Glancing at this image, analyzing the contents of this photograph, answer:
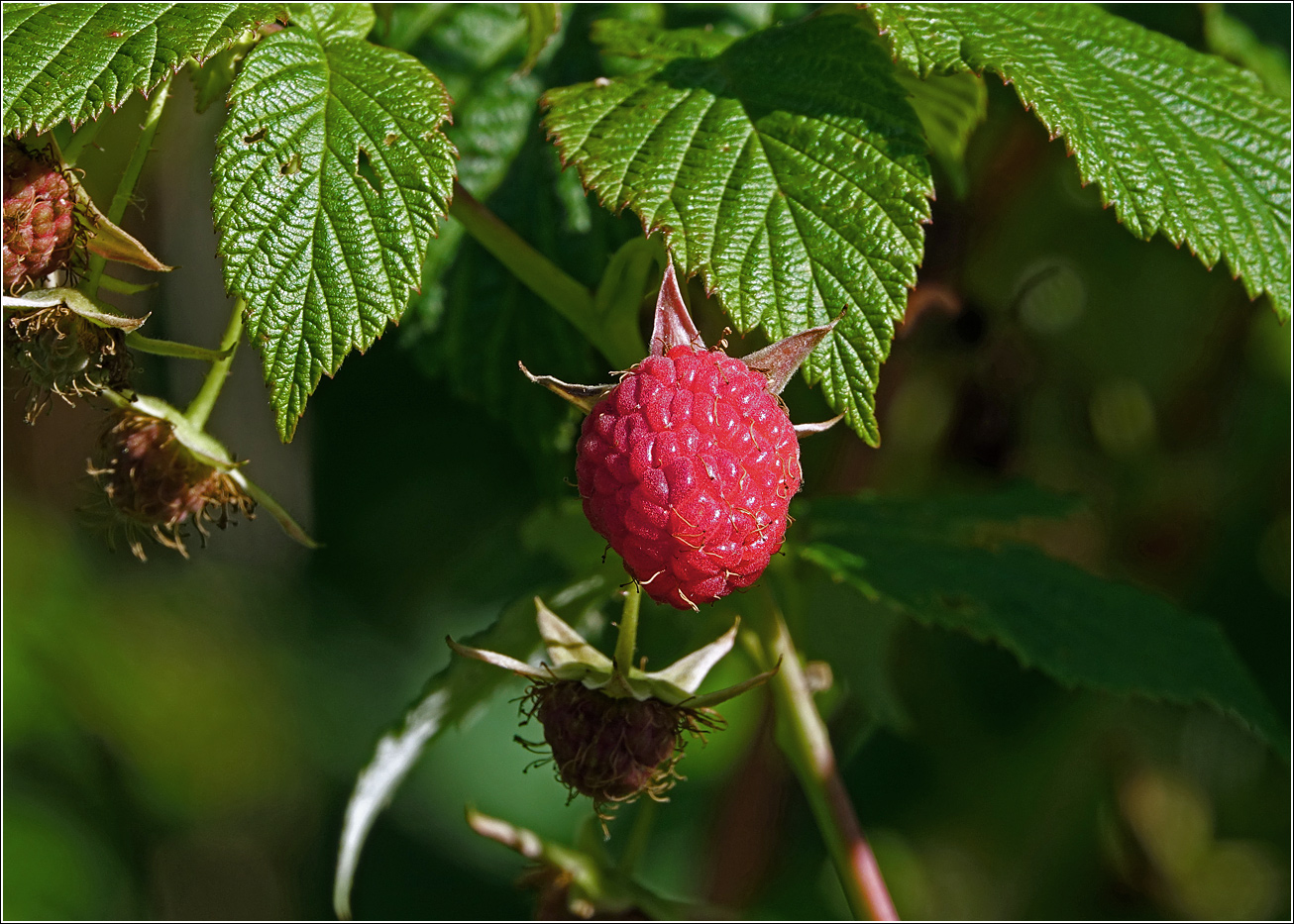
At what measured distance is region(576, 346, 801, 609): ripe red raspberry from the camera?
32.2 inches

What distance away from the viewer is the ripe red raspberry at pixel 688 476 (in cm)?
82

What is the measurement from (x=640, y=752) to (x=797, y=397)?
2.85 ft

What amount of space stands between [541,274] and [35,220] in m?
0.43

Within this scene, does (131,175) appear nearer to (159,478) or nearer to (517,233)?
(159,478)

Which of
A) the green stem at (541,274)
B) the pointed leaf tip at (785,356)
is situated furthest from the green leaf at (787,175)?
the green stem at (541,274)

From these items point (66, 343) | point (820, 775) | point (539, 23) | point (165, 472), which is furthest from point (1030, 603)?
point (66, 343)

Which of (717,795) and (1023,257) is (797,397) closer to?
(1023,257)

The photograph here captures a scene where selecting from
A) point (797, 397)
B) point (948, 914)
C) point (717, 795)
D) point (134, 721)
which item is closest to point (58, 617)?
point (134, 721)

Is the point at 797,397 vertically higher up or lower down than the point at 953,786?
higher up

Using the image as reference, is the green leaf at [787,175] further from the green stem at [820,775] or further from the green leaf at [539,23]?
the green stem at [820,775]

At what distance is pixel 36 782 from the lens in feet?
8.39

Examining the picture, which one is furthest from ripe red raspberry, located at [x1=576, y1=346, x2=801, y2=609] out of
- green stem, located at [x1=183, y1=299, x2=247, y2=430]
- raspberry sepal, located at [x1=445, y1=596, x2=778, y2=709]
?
green stem, located at [x1=183, y1=299, x2=247, y2=430]

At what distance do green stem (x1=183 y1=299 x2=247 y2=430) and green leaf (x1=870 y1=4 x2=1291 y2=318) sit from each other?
621mm

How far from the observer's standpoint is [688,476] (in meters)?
0.83
